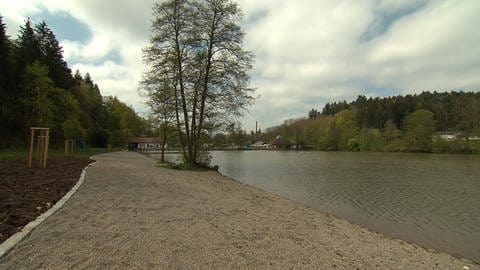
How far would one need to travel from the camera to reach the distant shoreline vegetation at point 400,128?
69562 mm

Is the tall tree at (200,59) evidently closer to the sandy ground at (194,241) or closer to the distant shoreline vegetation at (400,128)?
the sandy ground at (194,241)

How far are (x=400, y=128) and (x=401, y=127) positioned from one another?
2.06 feet

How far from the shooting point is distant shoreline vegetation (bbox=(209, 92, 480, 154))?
228 ft

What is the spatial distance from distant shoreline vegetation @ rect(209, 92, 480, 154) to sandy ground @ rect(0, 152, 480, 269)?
129 feet

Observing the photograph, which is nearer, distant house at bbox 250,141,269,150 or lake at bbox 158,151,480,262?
lake at bbox 158,151,480,262

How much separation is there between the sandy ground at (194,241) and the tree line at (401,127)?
238 feet

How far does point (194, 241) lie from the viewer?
5.56 metres

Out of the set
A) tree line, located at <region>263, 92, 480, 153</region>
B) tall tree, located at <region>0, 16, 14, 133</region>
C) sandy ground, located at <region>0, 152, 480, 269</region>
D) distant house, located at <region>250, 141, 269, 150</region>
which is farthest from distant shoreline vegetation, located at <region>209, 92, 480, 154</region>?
sandy ground, located at <region>0, 152, 480, 269</region>

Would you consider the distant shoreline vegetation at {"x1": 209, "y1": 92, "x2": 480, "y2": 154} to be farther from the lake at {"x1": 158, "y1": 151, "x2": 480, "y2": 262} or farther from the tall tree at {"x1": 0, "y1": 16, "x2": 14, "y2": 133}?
the lake at {"x1": 158, "y1": 151, "x2": 480, "y2": 262}

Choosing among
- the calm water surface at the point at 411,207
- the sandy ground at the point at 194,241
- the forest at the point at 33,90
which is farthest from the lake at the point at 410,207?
the forest at the point at 33,90

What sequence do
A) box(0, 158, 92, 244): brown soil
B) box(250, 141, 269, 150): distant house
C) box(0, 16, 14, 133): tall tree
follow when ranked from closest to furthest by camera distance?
box(0, 158, 92, 244): brown soil, box(0, 16, 14, 133): tall tree, box(250, 141, 269, 150): distant house

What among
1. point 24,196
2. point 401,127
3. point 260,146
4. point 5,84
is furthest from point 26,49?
point 260,146

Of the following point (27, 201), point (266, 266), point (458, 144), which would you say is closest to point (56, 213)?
point (27, 201)

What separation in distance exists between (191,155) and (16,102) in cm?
2399
